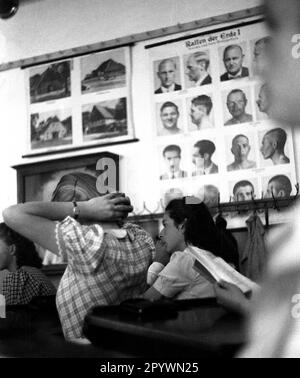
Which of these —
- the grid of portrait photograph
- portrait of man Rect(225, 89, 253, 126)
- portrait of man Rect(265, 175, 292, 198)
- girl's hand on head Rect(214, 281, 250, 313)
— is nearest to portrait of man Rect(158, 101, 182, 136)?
the grid of portrait photograph

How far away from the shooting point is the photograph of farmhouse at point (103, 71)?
125 cm

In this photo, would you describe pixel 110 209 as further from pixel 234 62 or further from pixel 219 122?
pixel 234 62

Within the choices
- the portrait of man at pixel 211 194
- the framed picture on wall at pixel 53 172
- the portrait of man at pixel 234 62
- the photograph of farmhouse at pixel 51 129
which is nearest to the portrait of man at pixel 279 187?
the portrait of man at pixel 211 194

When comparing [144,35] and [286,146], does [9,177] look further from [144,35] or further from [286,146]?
[286,146]

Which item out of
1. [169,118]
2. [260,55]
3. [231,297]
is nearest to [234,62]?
[260,55]

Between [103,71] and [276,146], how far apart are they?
0.46 m

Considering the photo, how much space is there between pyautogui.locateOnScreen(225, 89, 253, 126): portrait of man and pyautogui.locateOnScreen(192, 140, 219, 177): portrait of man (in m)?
0.06

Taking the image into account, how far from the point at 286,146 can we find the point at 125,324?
435 millimetres

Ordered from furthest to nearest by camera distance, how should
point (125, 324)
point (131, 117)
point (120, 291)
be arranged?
point (131, 117) < point (120, 291) < point (125, 324)

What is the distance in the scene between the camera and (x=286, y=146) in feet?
3.34

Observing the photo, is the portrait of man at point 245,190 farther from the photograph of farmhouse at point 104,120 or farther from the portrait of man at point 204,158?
the photograph of farmhouse at point 104,120

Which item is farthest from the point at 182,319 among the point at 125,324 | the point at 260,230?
the point at 260,230

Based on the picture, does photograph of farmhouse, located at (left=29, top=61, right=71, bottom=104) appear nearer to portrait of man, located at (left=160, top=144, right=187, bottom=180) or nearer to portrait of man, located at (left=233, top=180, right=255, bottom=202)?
portrait of man, located at (left=160, top=144, right=187, bottom=180)

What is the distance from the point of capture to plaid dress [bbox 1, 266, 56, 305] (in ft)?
3.97
